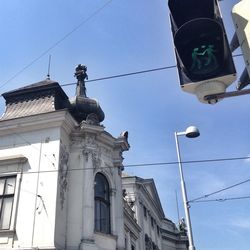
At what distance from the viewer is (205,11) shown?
3781 mm

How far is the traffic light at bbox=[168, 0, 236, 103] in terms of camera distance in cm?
359

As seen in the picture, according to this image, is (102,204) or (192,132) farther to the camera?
(102,204)

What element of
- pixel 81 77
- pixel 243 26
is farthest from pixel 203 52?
pixel 81 77

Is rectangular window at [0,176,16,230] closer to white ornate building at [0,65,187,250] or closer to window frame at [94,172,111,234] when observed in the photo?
white ornate building at [0,65,187,250]

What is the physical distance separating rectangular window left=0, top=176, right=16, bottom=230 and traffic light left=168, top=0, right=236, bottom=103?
51.1 ft

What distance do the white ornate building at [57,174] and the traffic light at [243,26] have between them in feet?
45.7

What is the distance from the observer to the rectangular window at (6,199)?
17391mm

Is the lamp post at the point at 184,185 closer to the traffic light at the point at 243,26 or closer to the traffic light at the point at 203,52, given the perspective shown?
the traffic light at the point at 243,26

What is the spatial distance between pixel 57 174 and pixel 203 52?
14.8m

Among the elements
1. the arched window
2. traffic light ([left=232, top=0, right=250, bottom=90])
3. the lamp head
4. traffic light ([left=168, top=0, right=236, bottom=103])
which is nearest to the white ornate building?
the arched window

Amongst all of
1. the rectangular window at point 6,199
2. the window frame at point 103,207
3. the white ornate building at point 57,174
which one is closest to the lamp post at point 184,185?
the white ornate building at point 57,174

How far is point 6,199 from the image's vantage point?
17922mm

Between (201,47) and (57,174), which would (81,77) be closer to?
(57,174)

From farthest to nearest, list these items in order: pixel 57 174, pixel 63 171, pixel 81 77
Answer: pixel 81 77 < pixel 63 171 < pixel 57 174
